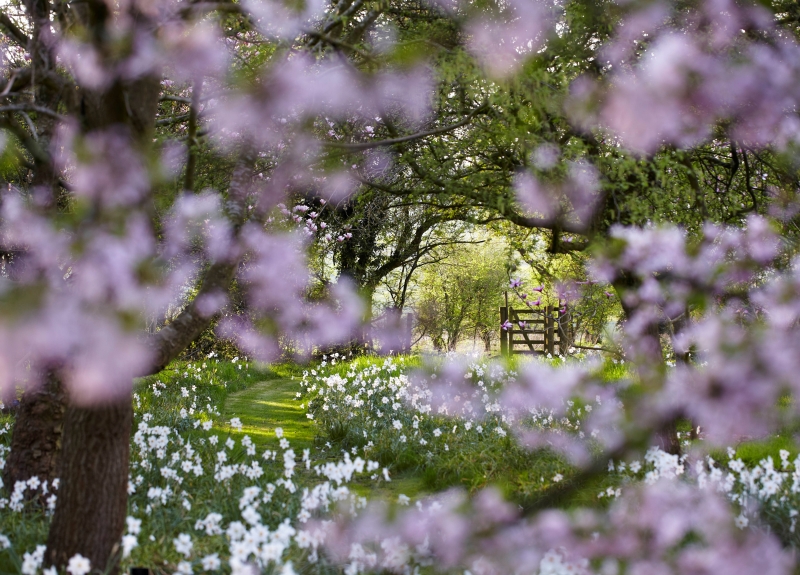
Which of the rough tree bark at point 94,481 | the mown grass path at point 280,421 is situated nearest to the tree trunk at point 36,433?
the rough tree bark at point 94,481

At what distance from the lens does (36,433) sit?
4.01 metres

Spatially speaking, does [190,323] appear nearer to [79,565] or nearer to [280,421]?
[79,565]

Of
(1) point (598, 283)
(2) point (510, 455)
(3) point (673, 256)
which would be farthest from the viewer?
(1) point (598, 283)

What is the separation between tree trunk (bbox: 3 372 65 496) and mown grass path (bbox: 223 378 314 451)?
212cm

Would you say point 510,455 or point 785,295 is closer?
point 785,295

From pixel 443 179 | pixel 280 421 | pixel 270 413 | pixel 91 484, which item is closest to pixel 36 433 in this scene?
pixel 91 484

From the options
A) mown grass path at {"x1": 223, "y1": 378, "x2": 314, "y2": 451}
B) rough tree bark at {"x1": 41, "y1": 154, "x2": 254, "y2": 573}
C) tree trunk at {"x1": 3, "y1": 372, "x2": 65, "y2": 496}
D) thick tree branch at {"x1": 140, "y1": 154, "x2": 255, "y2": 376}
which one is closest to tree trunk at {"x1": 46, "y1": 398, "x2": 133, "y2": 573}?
rough tree bark at {"x1": 41, "y1": 154, "x2": 254, "y2": 573}

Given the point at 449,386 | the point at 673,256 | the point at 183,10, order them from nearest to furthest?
1. the point at 183,10
2. the point at 673,256
3. the point at 449,386

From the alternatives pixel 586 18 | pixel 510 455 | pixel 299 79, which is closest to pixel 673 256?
pixel 586 18

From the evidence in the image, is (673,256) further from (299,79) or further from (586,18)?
(299,79)

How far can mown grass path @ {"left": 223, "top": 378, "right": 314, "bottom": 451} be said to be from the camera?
21.7ft

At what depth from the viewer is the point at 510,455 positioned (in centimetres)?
541

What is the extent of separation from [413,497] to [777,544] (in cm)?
232

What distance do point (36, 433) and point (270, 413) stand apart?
14.1 ft
